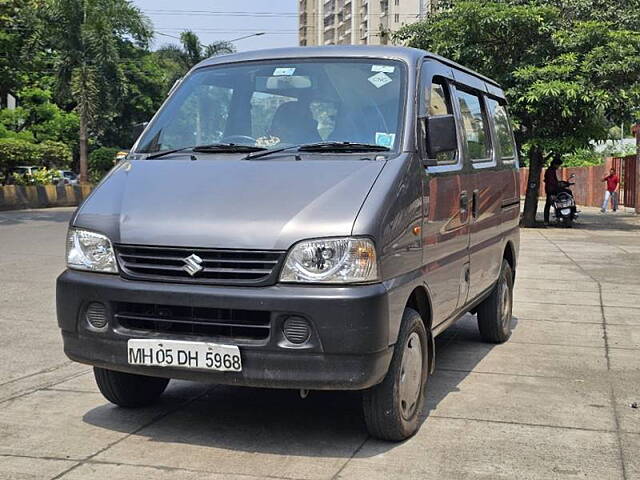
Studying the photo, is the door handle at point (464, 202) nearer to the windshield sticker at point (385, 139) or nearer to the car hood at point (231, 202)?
the windshield sticker at point (385, 139)

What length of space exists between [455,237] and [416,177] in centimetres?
91

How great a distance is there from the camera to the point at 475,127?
6531 mm

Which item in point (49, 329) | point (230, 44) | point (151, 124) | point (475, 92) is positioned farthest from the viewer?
point (230, 44)

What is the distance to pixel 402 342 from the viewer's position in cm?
443

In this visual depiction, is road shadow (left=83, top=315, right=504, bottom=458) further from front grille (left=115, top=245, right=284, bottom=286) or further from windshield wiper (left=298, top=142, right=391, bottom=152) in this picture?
windshield wiper (left=298, top=142, right=391, bottom=152)

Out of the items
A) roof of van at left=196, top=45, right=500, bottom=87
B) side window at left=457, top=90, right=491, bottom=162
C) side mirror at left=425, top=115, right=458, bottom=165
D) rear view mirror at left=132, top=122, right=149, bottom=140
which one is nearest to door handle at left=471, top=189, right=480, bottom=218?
side window at left=457, top=90, right=491, bottom=162

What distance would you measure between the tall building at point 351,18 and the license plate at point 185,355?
264ft

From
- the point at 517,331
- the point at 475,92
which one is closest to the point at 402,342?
the point at 475,92

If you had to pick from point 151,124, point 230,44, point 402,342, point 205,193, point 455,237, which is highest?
point 230,44

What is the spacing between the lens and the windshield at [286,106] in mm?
5023

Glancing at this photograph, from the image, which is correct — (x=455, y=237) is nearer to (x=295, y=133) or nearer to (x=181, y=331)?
(x=295, y=133)

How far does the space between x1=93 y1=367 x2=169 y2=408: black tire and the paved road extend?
2.9 inches

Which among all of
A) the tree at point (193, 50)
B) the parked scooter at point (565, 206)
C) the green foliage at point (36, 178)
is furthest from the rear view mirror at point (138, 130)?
the tree at point (193, 50)

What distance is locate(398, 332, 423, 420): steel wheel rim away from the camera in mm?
4543
